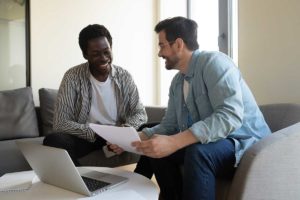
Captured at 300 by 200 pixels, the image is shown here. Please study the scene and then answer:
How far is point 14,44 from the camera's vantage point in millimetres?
2688

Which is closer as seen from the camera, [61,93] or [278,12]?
[61,93]

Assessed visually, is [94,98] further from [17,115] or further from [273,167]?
[273,167]

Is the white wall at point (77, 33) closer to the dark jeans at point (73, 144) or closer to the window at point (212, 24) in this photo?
the window at point (212, 24)

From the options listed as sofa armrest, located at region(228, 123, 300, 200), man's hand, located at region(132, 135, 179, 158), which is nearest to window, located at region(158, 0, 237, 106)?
sofa armrest, located at region(228, 123, 300, 200)

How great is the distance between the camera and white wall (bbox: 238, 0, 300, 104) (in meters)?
2.06

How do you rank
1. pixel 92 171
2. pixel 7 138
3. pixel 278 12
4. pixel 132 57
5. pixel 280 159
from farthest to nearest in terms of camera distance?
pixel 132 57, pixel 7 138, pixel 278 12, pixel 92 171, pixel 280 159

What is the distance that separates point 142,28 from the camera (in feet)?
11.0

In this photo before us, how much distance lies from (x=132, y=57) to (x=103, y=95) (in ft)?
4.15

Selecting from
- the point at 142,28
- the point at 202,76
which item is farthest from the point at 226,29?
the point at 202,76

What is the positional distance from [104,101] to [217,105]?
3.09ft

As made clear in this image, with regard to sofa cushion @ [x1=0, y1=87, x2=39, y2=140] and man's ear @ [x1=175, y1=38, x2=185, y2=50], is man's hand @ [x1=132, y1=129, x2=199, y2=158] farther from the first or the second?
sofa cushion @ [x1=0, y1=87, x2=39, y2=140]

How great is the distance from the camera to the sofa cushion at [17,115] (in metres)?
2.39

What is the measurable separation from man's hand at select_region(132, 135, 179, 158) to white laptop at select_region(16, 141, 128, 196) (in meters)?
0.14

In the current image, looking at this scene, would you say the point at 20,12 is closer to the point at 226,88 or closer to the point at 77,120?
the point at 77,120
